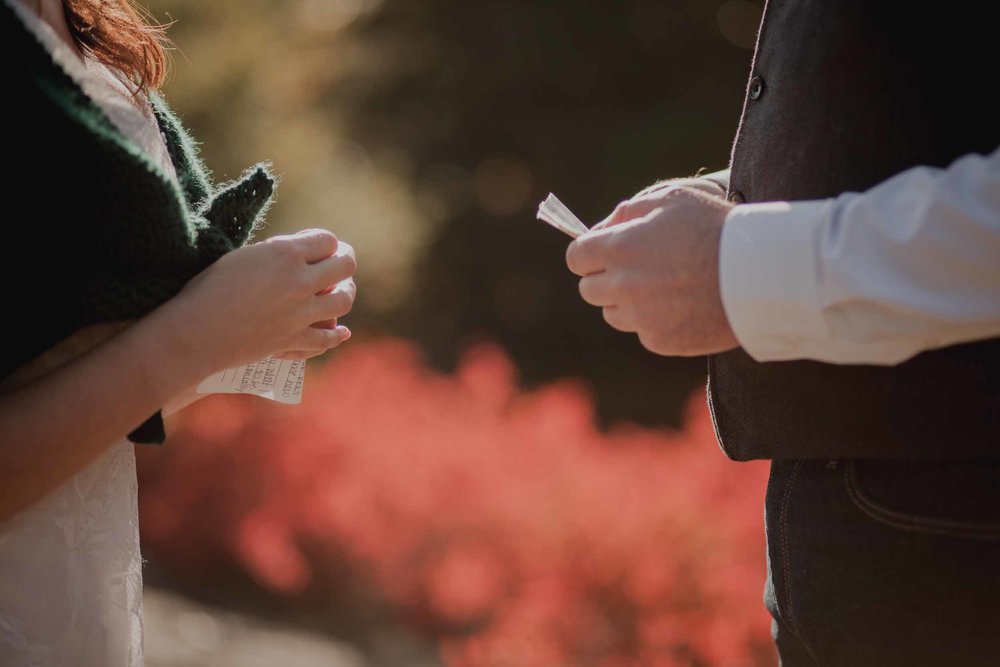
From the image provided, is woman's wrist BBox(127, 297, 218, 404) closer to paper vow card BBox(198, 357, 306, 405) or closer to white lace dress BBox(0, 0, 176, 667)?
white lace dress BBox(0, 0, 176, 667)

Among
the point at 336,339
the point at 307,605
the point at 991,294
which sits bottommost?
the point at 307,605

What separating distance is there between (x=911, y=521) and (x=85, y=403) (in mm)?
1179

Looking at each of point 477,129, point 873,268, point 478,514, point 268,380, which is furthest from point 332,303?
point 477,129

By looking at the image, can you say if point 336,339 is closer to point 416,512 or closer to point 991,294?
point 991,294

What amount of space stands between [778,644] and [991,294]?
2.44 ft

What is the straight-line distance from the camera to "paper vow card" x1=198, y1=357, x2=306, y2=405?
148 centimetres

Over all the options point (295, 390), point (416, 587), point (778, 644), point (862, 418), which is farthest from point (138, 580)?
point (416, 587)

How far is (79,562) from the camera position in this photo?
1.33m

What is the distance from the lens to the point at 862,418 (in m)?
1.19

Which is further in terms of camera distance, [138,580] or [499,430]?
[499,430]

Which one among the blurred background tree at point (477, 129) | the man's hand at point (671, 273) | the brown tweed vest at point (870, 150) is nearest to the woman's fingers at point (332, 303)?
the man's hand at point (671, 273)

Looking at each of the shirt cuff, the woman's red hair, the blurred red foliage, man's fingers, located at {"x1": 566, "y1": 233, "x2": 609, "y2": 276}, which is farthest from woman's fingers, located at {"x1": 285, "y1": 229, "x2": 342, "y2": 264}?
the blurred red foliage

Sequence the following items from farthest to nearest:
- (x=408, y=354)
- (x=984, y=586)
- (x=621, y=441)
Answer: (x=408, y=354)
(x=621, y=441)
(x=984, y=586)

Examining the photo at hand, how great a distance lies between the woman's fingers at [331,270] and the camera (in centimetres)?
132
